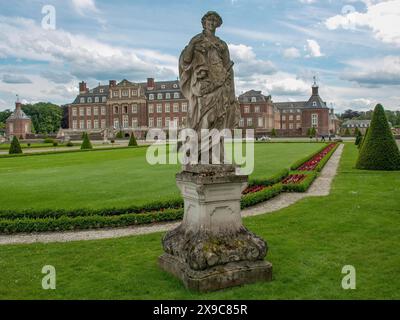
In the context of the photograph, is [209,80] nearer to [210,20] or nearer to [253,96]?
[210,20]

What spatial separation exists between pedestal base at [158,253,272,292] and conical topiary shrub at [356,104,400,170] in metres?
14.2

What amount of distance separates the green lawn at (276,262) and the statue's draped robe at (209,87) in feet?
6.83

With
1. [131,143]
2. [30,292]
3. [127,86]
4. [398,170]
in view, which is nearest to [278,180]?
[398,170]

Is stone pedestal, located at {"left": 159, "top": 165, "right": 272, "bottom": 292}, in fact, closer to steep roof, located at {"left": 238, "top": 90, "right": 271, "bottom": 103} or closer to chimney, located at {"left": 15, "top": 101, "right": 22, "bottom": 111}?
steep roof, located at {"left": 238, "top": 90, "right": 271, "bottom": 103}

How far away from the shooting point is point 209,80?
16.9 feet

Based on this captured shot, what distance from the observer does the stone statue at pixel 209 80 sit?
515 centimetres

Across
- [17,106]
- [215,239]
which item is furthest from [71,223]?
[17,106]

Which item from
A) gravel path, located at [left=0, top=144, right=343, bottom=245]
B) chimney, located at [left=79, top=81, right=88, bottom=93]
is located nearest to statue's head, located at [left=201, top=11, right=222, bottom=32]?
gravel path, located at [left=0, top=144, right=343, bottom=245]

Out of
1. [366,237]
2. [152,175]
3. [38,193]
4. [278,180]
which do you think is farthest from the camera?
[152,175]

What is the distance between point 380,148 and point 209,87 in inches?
583

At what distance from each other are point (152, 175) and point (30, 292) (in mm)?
11491
